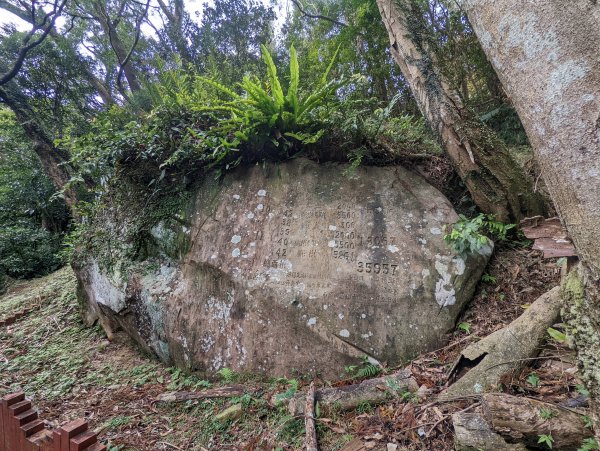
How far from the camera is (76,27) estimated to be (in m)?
11.1

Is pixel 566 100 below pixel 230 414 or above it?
above

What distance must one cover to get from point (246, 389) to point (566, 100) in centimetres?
276

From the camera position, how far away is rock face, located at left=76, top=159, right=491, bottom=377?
2701mm

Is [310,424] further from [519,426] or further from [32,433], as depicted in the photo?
[32,433]

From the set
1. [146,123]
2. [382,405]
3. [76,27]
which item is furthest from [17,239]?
[382,405]

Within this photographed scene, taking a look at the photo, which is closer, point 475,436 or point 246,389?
point 475,436

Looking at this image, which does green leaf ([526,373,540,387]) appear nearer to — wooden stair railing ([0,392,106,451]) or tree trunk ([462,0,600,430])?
tree trunk ([462,0,600,430])

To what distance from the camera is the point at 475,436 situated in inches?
60.1

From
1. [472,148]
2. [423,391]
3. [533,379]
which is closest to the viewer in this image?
[533,379]

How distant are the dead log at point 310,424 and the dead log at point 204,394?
71 centimetres

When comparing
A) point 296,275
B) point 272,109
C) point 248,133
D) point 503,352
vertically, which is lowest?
point 503,352

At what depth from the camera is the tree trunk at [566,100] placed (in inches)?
39.4

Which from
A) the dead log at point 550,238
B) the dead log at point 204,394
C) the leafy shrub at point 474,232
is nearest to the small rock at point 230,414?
the dead log at point 204,394

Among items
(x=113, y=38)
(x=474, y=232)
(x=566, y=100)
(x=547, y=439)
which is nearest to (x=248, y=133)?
(x=474, y=232)
